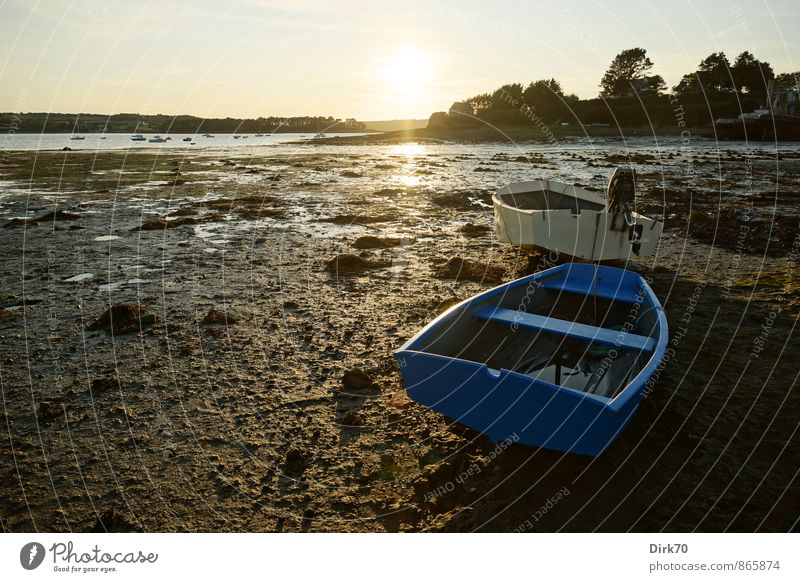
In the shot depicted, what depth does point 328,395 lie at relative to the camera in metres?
6.98

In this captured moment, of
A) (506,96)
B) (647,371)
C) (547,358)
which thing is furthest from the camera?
(506,96)

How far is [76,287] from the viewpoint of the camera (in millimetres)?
11508

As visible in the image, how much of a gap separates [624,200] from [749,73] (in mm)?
114979

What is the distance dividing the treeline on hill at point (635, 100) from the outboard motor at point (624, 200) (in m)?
74.6

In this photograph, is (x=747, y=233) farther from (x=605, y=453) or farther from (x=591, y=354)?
(x=605, y=453)

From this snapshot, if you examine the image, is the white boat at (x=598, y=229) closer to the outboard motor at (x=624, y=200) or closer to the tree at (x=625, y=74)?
the outboard motor at (x=624, y=200)

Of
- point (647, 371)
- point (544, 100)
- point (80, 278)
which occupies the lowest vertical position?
point (80, 278)

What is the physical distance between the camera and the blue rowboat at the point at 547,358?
468cm

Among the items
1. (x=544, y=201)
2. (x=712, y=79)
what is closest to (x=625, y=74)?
(x=712, y=79)

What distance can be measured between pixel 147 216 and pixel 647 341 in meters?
19.4

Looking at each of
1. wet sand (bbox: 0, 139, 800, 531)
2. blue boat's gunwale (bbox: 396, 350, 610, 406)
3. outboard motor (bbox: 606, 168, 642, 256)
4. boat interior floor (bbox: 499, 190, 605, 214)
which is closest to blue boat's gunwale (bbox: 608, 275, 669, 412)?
blue boat's gunwale (bbox: 396, 350, 610, 406)

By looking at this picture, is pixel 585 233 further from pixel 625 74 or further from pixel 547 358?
pixel 625 74

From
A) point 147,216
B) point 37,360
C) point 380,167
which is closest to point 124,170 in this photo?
point 380,167

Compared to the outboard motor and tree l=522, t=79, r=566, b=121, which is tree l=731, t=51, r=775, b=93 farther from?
the outboard motor
